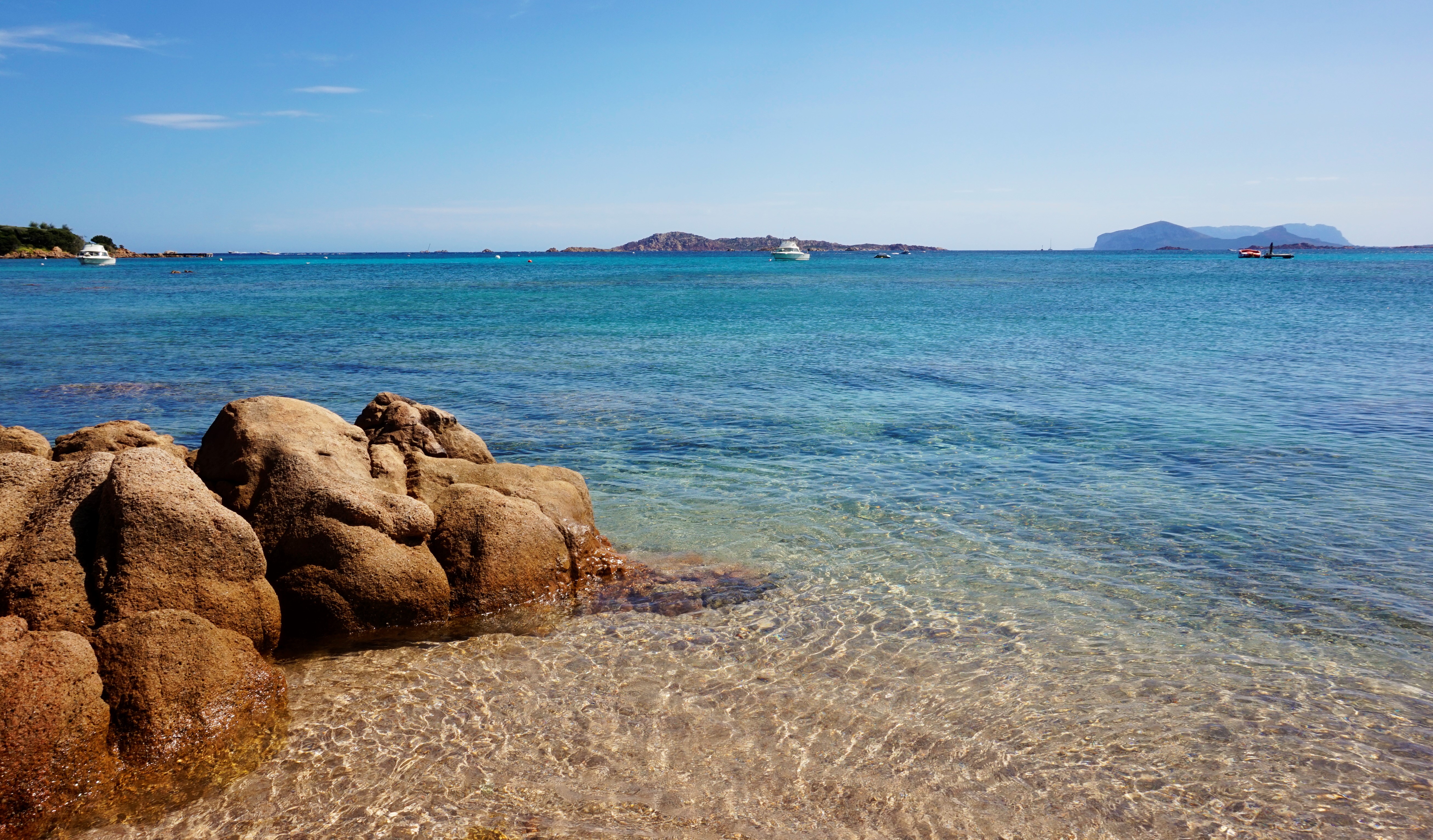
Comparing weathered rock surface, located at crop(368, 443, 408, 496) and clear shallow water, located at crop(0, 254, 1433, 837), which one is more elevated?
weathered rock surface, located at crop(368, 443, 408, 496)

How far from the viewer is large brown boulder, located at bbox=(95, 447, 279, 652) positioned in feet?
20.6

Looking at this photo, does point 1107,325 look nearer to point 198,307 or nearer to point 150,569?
point 150,569

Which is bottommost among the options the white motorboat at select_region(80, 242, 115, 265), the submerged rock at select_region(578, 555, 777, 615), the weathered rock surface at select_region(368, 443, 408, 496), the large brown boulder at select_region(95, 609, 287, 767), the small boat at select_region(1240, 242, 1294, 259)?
the submerged rock at select_region(578, 555, 777, 615)

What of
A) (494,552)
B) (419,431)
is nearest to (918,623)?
(494,552)

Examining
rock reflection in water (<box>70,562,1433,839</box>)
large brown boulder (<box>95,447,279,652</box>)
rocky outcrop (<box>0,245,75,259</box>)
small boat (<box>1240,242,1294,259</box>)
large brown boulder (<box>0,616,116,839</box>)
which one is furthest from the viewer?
small boat (<box>1240,242,1294,259</box>)

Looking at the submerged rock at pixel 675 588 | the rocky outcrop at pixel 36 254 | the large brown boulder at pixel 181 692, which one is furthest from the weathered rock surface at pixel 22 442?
the rocky outcrop at pixel 36 254

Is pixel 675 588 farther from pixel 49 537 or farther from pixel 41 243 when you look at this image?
pixel 41 243

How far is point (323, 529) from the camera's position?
7.38 meters

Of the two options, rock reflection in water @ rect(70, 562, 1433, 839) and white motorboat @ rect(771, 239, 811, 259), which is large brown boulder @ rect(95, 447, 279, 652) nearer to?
rock reflection in water @ rect(70, 562, 1433, 839)

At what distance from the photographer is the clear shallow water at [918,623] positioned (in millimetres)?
5371

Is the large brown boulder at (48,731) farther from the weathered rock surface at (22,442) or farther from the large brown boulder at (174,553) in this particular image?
the weathered rock surface at (22,442)

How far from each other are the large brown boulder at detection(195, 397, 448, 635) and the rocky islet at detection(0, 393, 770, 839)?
15 mm

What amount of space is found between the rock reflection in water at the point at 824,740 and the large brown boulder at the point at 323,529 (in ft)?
1.54

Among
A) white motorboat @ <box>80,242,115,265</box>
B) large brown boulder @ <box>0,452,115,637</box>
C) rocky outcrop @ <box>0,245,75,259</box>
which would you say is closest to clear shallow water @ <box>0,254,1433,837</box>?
large brown boulder @ <box>0,452,115,637</box>
